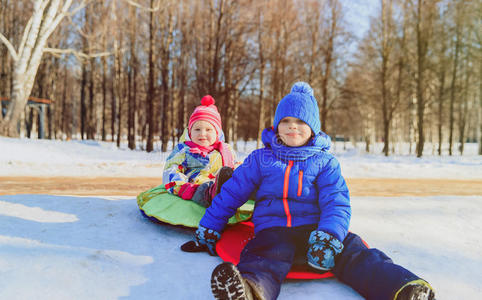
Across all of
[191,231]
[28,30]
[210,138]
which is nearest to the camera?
[191,231]

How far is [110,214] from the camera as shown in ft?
9.21

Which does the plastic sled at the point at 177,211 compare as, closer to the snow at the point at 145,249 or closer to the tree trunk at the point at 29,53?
the snow at the point at 145,249

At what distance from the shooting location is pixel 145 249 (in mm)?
2092

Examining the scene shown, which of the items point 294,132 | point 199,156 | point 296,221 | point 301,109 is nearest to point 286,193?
point 296,221

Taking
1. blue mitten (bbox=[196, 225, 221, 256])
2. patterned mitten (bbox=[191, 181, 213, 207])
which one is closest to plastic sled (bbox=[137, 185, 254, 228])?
patterned mitten (bbox=[191, 181, 213, 207])

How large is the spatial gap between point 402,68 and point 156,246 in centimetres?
1956

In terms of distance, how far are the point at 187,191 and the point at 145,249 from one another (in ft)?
2.10

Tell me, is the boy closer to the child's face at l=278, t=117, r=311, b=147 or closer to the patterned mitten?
the child's face at l=278, t=117, r=311, b=147

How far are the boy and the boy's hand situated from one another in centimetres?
59

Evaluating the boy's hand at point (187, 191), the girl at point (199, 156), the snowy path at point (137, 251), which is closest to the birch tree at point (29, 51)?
the snowy path at point (137, 251)

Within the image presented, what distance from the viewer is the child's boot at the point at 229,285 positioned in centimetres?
128

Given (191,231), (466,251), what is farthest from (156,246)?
(466,251)

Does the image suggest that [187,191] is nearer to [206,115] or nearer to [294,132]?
[206,115]

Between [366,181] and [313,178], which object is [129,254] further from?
[366,181]
